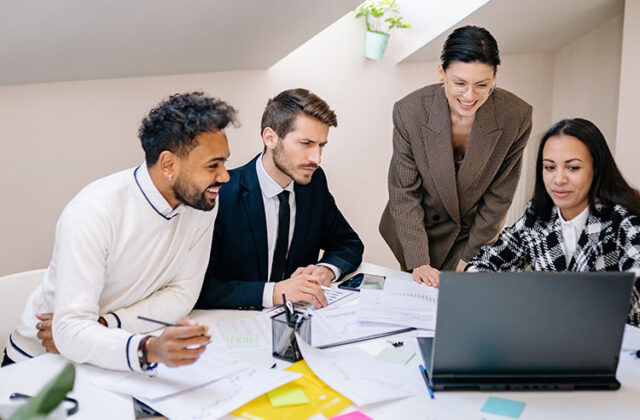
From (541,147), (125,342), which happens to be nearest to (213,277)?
(125,342)

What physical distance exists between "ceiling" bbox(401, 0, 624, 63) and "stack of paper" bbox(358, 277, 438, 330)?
1951 millimetres

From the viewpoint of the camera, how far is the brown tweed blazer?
2.07 meters

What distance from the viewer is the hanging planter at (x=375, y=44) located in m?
3.36

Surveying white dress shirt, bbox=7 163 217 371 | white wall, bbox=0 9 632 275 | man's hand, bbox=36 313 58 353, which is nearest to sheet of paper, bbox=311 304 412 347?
white dress shirt, bbox=7 163 217 371

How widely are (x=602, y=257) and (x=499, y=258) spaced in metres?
0.32

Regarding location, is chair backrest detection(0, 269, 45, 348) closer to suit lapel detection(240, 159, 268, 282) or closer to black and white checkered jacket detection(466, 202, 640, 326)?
suit lapel detection(240, 159, 268, 282)

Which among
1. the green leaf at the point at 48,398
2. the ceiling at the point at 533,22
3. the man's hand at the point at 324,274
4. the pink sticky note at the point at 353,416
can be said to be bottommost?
the pink sticky note at the point at 353,416

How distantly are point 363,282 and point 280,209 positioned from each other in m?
0.35

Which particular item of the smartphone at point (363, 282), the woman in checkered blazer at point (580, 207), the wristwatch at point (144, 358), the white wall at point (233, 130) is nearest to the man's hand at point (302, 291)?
the smartphone at point (363, 282)

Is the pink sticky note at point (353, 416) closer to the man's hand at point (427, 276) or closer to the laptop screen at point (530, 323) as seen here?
the laptop screen at point (530, 323)

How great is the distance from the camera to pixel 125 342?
3.85ft

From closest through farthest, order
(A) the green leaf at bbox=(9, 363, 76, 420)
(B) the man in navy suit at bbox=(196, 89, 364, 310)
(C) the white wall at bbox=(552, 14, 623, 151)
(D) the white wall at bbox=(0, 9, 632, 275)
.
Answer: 1. (A) the green leaf at bbox=(9, 363, 76, 420)
2. (B) the man in navy suit at bbox=(196, 89, 364, 310)
3. (D) the white wall at bbox=(0, 9, 632, 275)
4. (C) the white wall at bbox=(552, 14, 623, 151)

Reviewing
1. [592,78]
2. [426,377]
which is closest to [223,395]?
[426,377]

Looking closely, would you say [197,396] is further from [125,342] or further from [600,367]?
→ [600,367]
